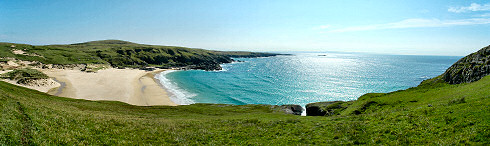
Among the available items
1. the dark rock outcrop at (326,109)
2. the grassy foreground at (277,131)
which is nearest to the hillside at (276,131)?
the grassy foreground at (277,131)

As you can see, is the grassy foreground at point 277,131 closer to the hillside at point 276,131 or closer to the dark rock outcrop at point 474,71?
the hillside at point 276,131

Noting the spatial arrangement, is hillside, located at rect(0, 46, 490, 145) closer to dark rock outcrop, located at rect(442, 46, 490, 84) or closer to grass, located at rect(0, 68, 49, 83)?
dark rock outcrop, located at rect(442, 46, 490, 84)

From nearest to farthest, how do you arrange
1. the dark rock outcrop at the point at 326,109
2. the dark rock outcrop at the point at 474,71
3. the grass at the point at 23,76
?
the dark rock outcrop at the point at 474,71, the dark rock outcrop at the point at 326,109, the grass at the point at 23,76

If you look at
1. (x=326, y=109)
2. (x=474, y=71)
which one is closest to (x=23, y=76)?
(x=326, y=109)

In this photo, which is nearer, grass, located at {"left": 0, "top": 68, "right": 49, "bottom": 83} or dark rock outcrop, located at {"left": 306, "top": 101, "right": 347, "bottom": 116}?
dark rock outcrop, located at {"left": 306, "top": 101, "right": 347, "bottom": 116}

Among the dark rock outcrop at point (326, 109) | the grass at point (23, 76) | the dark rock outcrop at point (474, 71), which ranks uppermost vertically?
the dark rock outcrop at point (474, 71)

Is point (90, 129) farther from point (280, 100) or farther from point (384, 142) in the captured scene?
point (280, 100)

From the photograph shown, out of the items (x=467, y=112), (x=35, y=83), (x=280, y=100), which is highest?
(x=467, y=112)

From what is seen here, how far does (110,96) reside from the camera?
72.3 meters

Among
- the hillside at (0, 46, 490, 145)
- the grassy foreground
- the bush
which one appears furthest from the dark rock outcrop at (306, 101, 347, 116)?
the bush

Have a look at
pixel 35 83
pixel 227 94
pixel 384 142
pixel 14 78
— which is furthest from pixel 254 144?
pixel 14 78

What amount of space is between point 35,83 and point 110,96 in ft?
116

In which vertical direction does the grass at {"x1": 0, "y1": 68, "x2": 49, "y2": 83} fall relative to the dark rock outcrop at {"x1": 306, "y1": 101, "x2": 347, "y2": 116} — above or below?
above

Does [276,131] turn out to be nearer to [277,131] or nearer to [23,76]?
[277,131]
